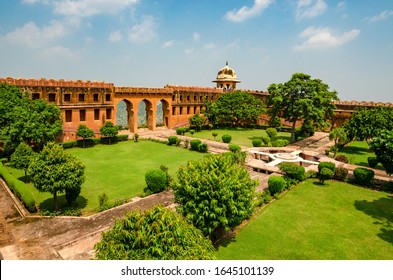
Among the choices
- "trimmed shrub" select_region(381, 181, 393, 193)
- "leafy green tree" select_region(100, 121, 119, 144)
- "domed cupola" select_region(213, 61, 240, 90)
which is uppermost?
"domed cupola" select_region(213, 61, 240, 90)

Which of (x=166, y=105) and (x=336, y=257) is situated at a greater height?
(x=166, y=105)

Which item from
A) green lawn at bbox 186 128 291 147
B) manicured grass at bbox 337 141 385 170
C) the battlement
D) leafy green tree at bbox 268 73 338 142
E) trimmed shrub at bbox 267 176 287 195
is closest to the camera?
trimmed shrub at bbox 267 176 287 195

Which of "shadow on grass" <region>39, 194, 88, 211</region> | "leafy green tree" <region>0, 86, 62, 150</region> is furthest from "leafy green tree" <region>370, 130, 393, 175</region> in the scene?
"leafy green tree" <region>0, 86, 62, 150</region>

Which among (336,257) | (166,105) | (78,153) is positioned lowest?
(336,257)

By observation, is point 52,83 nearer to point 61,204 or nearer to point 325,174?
point 61,204

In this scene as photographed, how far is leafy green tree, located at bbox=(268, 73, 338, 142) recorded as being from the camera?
34.1m

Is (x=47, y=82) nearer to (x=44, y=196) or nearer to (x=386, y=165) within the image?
(x=44, y=196)

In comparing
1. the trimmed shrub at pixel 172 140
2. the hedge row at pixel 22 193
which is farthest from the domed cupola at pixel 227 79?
the hedge row at pixel 22 193

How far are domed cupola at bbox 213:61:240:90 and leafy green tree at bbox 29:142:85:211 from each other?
1839 inches

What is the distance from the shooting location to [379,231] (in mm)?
14805

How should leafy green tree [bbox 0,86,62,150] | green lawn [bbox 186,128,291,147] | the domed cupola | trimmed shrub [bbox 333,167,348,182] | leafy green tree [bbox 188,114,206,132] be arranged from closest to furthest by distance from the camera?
trimmed shrub [bbox 333,167,348,182] → leafy green tree [bbox 0,86,62,150] → green lawn [bbox 186,128,291,147] → leafy green tree [bbox 188,114,206,132] → the domed cupola

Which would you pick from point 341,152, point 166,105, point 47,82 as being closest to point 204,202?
point 341,152

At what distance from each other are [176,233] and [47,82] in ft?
107

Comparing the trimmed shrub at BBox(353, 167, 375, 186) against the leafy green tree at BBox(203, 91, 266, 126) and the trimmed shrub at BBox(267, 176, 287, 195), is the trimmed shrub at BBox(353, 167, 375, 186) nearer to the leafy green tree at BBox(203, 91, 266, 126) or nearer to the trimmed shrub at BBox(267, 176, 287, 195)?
the trimmed shrub at BBox(267, 176, 287, 195)
